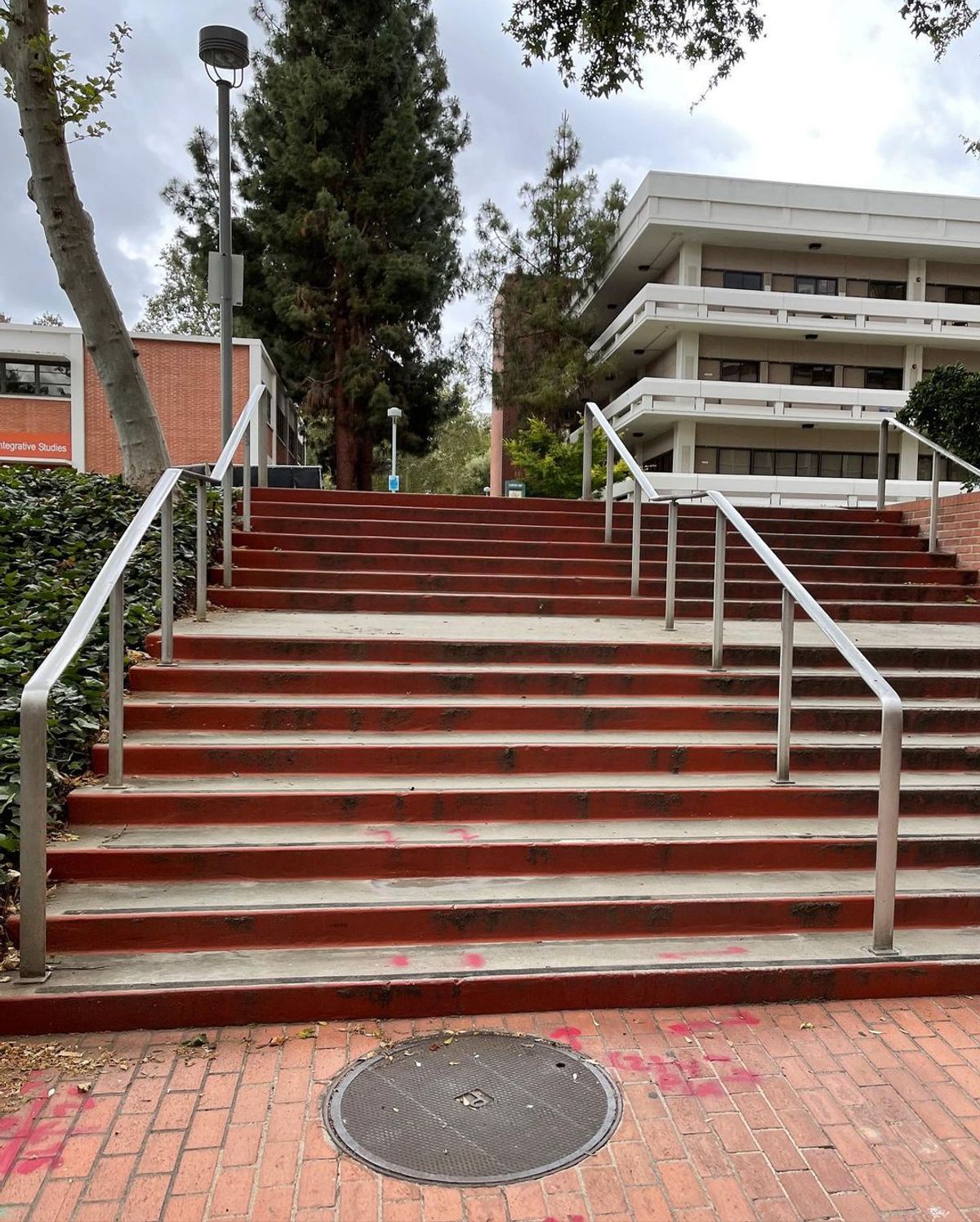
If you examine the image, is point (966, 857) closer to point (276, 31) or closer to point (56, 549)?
point (56, 549)

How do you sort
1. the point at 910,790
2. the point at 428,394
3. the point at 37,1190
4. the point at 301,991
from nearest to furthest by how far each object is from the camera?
the point at 37,1190 < the point at 301,991 < the point at 910,790 < the point at 428,394

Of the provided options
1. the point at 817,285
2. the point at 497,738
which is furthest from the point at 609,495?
the point at 817,285

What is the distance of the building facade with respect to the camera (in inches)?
845

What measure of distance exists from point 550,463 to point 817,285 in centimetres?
1368

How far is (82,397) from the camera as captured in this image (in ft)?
71.3

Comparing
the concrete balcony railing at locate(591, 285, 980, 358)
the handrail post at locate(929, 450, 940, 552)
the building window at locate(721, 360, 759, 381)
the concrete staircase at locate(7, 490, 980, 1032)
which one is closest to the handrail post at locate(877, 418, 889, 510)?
the handrail post at locate(929, 450, 940, 552)

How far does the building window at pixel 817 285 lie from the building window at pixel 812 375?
7.52 feet

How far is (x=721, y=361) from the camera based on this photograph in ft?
91.3

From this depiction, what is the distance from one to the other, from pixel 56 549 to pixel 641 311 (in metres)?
23.1

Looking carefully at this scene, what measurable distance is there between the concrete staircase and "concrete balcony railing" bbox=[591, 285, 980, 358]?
21.6 meters

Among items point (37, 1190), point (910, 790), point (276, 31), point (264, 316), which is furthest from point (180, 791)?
point (276, 31)

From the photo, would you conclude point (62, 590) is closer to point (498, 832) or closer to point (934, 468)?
→ point (498, 832)

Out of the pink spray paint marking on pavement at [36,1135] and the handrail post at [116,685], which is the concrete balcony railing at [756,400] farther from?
the pink spray paint marking on pavement at [36,1135]

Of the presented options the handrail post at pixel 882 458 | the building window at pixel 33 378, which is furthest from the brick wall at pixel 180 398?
the handrail post at pixel 882 458
